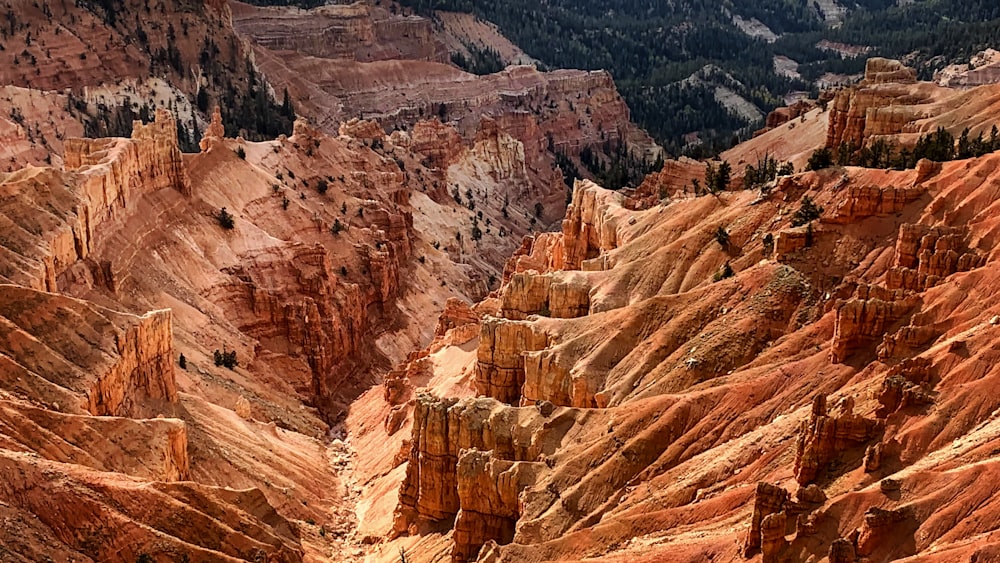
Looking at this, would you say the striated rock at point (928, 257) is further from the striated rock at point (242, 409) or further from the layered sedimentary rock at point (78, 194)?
the layered sedimentary rock at point (78, 194)

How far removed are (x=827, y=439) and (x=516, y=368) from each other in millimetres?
23371

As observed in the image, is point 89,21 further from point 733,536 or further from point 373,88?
point 733,536

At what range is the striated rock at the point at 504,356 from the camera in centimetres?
5800

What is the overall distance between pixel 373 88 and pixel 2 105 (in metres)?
64.2

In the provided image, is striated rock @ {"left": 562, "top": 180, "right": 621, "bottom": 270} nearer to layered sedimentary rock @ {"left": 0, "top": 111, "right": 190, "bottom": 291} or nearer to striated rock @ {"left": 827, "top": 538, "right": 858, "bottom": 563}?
layered sedimentary rock @ {"left": 0, "top": 111, "right": 190, "bottom": 291}

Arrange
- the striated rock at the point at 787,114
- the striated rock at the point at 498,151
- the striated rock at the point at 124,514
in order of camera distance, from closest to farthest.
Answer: the striated rock at the point at 124,514 → the striated rock at the point at 787,114 → the striated rock at the point at 498,151

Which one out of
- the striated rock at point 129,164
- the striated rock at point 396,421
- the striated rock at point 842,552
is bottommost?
the striated rock at point 396,421

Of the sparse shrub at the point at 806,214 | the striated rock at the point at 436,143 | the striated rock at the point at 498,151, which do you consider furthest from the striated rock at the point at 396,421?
the striated rock at the point at 498,151

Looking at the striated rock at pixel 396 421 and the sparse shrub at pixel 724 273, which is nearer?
the sparse shrub at pixel 724 273

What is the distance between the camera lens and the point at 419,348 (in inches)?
3679

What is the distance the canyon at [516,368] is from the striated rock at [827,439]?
0.31 ft

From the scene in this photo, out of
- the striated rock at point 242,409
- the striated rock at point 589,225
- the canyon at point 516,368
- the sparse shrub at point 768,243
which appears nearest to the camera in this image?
the canyon at point 516,368

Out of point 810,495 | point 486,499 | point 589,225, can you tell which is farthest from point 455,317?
point 810,495

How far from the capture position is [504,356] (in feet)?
192
